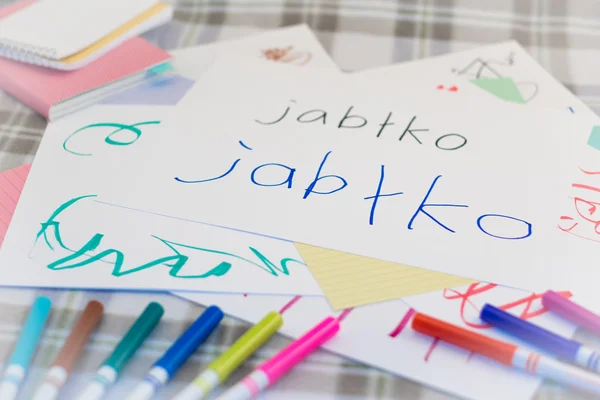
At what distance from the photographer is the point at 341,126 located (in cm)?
74

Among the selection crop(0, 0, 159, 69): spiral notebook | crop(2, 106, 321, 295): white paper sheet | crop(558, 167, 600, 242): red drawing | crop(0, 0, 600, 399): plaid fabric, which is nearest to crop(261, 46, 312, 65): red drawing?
crop(0, 0, 600, 399): plaid fabric

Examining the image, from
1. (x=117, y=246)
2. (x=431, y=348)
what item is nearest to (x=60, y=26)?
(x=117, y=246)

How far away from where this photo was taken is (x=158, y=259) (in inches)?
22.9

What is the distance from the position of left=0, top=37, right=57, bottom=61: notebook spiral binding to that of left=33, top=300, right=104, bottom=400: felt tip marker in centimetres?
33

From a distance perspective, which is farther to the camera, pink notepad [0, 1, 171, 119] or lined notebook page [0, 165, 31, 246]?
pink notepad [0, 1, 171, 119]

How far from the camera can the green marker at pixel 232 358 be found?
0.47 m

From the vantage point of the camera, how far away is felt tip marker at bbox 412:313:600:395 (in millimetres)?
479

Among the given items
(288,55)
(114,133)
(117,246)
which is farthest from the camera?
(288,55)

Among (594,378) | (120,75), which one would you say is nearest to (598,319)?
(594,378)

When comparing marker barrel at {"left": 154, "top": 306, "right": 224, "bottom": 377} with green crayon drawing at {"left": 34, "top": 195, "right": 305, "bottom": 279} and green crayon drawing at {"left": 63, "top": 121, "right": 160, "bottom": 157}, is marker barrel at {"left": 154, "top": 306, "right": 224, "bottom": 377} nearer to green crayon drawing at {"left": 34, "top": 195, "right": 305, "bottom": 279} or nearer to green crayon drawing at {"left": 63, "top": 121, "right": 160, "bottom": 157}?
green crayon drawing at {"left": 34, "top": 195, "right": 305, "bottom": 279}

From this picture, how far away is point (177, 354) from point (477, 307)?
0.71ft

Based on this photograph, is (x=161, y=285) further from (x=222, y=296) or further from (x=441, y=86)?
(x=441, y=86)

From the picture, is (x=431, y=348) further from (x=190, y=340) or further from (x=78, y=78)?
(x=78, y=78)

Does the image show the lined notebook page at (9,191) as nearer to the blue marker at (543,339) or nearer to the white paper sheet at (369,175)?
the white paper sheet at (369,175)
